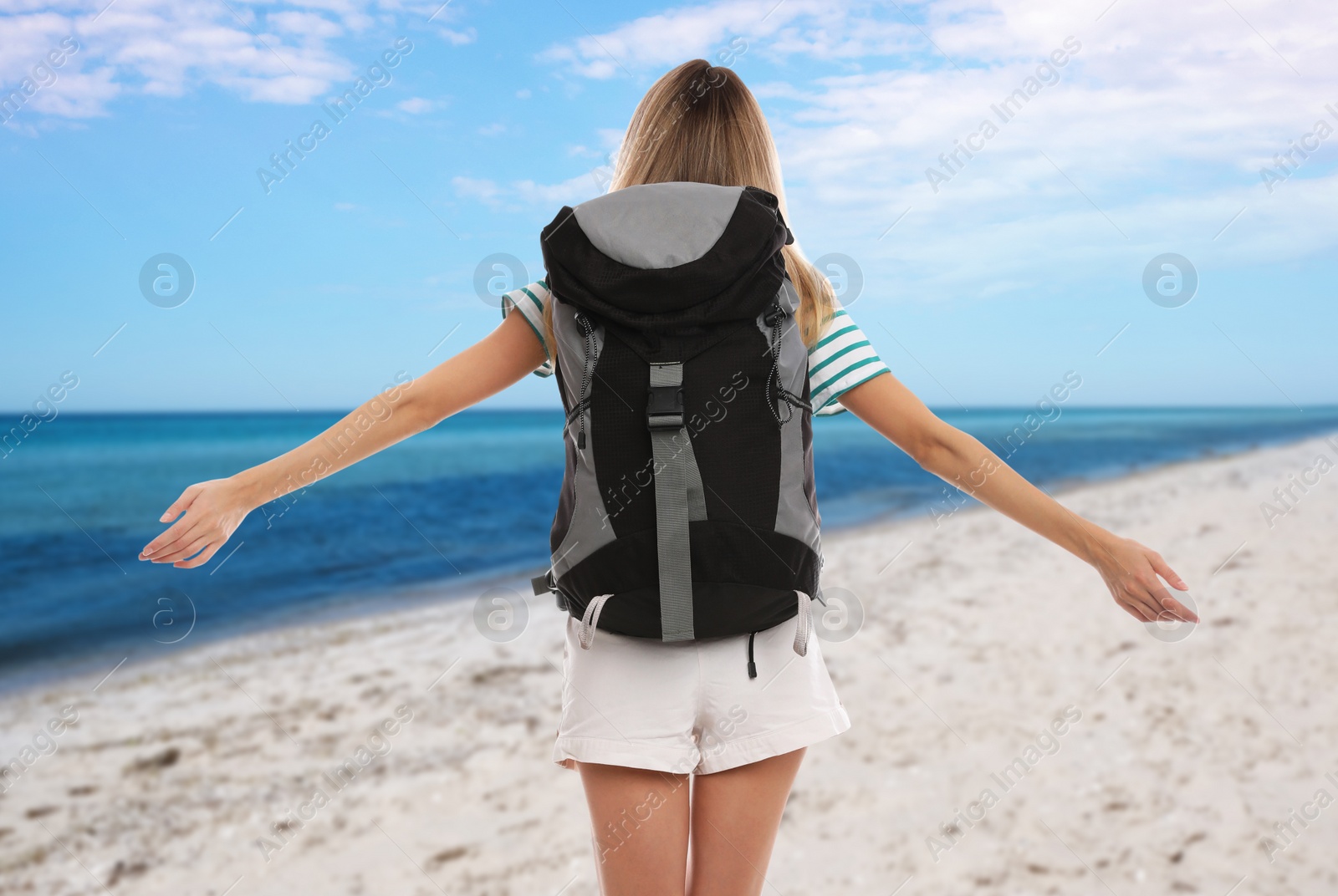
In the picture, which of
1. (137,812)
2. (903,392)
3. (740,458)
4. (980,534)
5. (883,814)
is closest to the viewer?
(740,458)

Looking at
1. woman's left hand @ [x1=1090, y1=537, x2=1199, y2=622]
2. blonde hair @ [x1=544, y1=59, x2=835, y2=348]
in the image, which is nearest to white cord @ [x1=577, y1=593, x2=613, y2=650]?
blonde hair @ [x1=544, y1=59, x2=835, y2=348]

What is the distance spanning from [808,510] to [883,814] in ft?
9.28

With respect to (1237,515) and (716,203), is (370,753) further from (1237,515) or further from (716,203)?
(1237,515)

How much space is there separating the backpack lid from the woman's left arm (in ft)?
1.03

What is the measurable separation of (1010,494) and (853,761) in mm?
3064

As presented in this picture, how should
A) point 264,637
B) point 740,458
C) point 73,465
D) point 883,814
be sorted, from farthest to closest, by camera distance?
point 73,465
point 264,637
point 883,814
point 740,458

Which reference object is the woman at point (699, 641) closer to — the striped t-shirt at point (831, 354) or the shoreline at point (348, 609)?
the striped t-shirt at point (831, 354)

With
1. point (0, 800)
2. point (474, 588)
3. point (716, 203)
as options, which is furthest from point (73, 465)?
point (716, 203)

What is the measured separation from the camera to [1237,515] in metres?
9.48

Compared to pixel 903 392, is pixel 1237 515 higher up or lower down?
lower down

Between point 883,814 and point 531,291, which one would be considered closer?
point 531,291

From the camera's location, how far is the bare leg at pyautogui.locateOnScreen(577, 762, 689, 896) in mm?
1548

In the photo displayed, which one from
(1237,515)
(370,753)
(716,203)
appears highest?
(716,203)

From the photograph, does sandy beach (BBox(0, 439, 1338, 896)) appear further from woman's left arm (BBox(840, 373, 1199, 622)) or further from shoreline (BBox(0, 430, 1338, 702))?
woman's left arm (BBox(840, 373, 1199, 622))
